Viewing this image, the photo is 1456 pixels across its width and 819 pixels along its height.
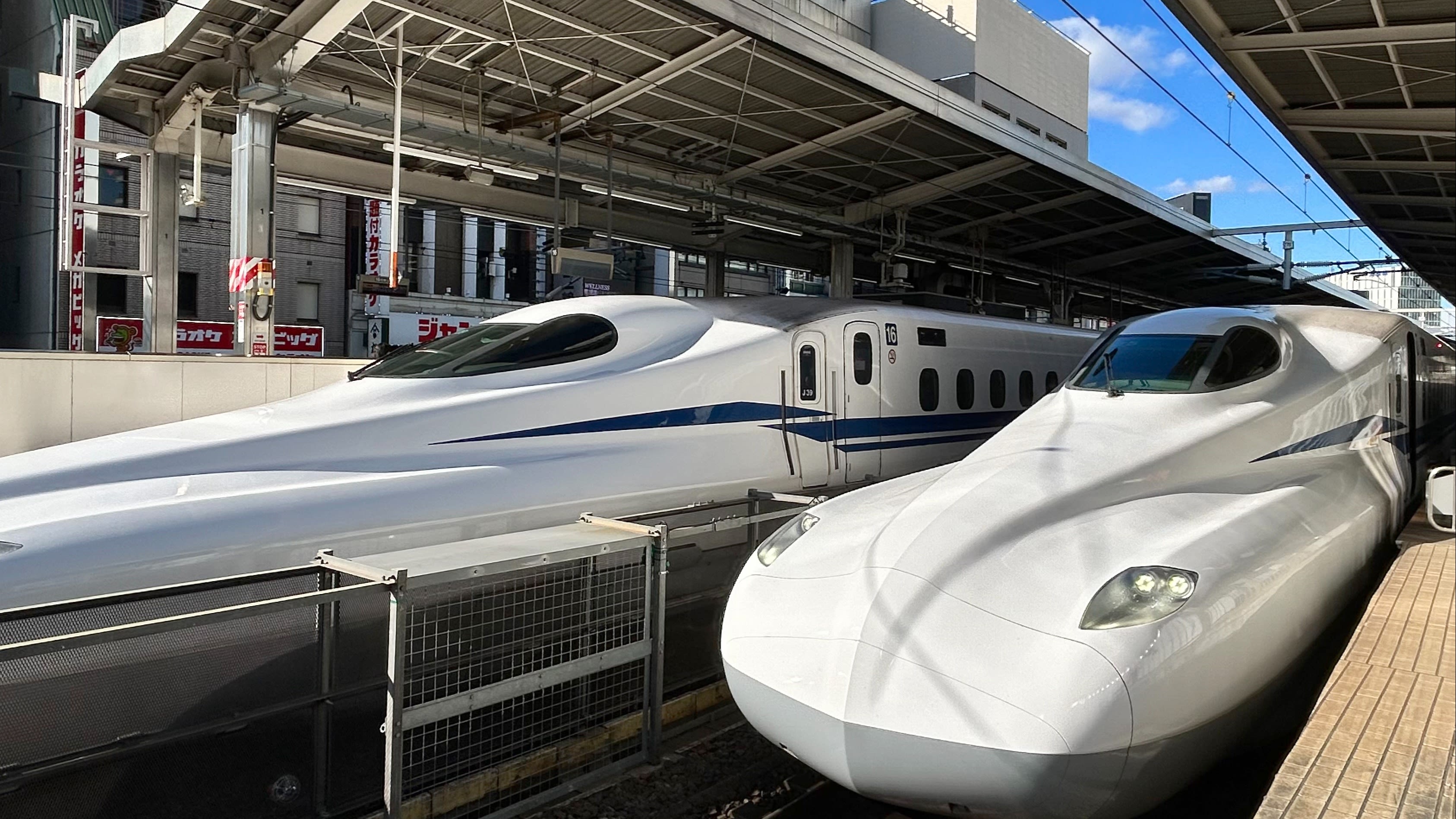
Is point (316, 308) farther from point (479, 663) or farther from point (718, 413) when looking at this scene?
point (479, 663)

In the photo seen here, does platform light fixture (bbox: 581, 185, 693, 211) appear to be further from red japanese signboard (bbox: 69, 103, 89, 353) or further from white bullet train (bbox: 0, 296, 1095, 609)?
red japanese signboard (bbox: 69, 103, 89, 353)

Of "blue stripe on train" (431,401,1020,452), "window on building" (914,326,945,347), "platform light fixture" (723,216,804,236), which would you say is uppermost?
"platform light fixture" (723,216,804,236)

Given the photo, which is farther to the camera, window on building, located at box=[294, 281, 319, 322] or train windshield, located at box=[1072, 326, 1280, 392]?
window on building, located at box=[294, 281, 319, 322]

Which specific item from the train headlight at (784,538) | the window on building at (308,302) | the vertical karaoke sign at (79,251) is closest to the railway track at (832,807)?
the train headlight at (784,538)

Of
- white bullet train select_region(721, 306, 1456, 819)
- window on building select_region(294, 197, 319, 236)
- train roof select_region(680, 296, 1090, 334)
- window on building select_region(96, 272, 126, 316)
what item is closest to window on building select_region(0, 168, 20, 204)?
window on building select_region(96, 272, 126, 316)

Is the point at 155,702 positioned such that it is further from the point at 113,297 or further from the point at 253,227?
the point at 113,297

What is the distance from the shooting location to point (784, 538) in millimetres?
5016

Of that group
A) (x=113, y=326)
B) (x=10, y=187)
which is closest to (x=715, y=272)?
(x=113, y=326)

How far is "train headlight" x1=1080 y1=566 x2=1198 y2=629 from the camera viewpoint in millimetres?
3762

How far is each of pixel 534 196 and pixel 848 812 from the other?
1437 cm

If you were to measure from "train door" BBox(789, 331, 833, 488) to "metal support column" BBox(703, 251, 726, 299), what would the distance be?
457 inches

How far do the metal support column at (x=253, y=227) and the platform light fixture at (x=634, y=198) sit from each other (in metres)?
4.59

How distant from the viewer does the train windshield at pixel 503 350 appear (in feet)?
24.3

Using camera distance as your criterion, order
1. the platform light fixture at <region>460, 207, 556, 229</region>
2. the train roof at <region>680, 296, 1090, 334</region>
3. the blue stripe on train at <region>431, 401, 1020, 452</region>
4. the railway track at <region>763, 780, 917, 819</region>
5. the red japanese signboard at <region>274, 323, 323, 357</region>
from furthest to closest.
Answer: the red japanese signboard at <region>274, 323, 323, 357</region>, the platform light fixture at <region>460, 207, 556, 229</region>, the train roof at <region>680, 296, 1090, 334</region>, the blue stripe on train at <region>431, 401, 1020, 452</region>, the railway track at <region>763, 780, 917, 819</region>
